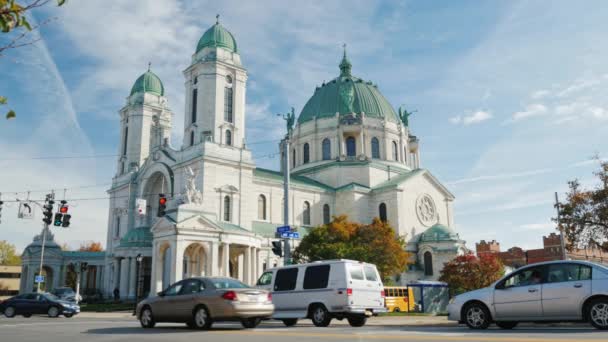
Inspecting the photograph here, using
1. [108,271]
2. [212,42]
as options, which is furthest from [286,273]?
[108,271]

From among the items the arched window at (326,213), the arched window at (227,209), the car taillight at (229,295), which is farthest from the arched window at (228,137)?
the car taillight at (229,295)

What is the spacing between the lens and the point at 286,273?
17875 mm

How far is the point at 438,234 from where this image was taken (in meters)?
57.3

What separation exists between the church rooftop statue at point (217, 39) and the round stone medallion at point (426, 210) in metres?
27.2

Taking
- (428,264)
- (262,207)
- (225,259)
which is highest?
(262,207)

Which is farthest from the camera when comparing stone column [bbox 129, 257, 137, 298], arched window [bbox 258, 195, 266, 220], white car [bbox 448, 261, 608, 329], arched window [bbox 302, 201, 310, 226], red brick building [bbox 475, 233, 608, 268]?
red brick building [bbox 475, 233, 608, 268]

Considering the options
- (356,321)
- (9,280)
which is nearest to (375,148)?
(356,321)

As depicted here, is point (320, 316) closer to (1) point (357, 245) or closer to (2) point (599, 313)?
(2) point (599, 313)

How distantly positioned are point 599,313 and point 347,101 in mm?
55437

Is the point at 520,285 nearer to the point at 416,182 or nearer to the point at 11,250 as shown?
the point at 416,182

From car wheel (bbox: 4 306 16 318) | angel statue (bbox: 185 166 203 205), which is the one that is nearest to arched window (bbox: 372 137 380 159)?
angel statue (bbox: 185 166 203 205)

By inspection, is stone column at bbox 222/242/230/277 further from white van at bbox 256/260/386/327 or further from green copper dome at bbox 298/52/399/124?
green copper dome at bbox 298/52/399/124

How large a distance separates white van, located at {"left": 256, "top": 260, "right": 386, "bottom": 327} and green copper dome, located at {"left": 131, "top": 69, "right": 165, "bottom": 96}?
168 ft

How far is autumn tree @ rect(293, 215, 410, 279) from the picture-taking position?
132 feet
